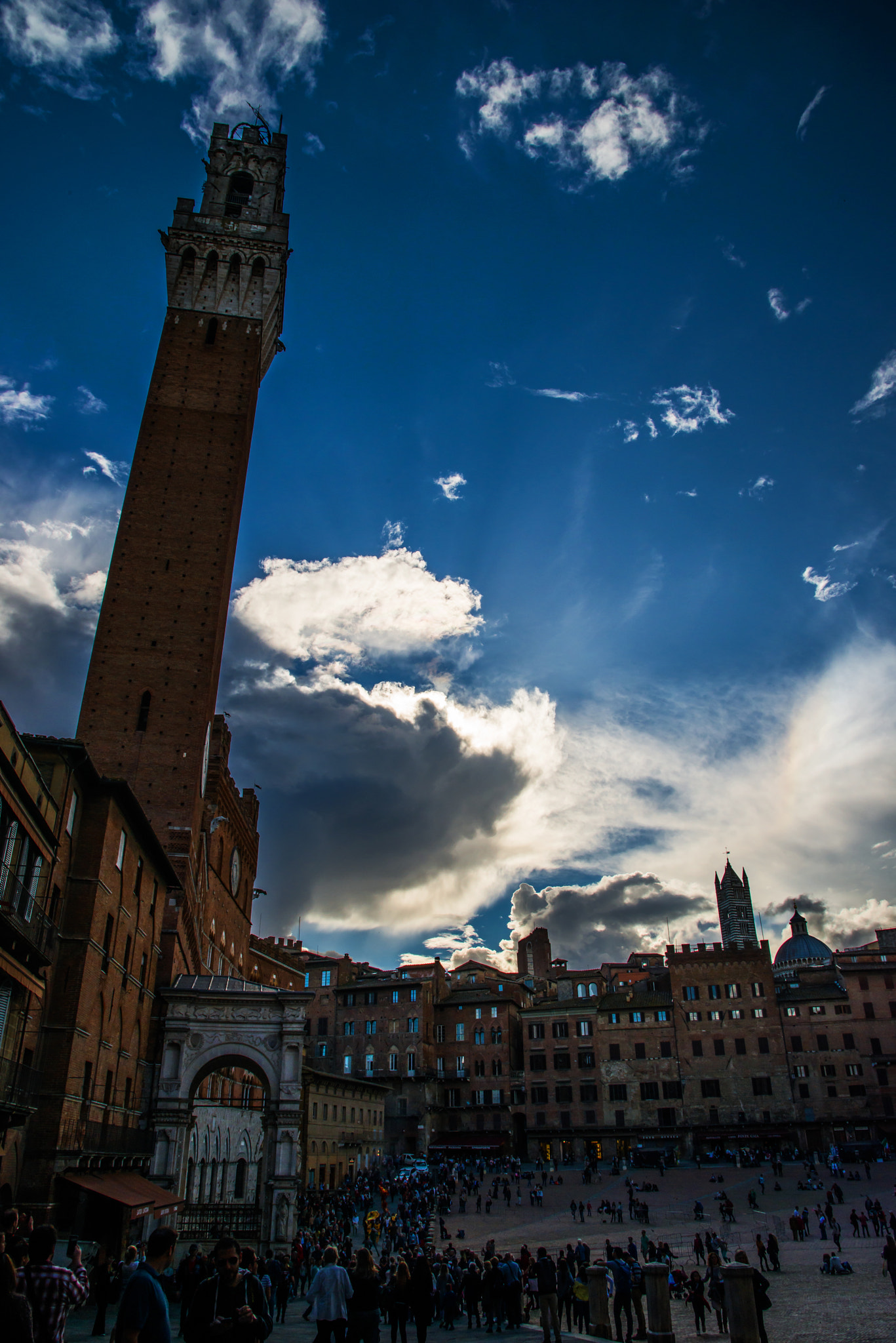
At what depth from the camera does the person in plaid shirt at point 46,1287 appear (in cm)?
571

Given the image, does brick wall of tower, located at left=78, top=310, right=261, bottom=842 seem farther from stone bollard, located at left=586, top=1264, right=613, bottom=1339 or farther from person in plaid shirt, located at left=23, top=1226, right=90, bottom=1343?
person in plaid shirt, located at left=23, top=1226, right=90, bottom=1343

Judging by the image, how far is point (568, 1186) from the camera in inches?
1731

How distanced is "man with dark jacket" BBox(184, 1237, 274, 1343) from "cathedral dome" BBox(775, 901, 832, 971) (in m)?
101

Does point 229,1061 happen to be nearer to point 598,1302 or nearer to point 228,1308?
point 598,1302

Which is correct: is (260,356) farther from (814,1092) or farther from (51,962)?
(814,1092)

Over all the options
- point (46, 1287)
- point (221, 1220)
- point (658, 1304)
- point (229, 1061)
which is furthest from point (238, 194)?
point (46, 1287)

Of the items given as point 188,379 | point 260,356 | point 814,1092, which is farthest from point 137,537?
point 814,1092

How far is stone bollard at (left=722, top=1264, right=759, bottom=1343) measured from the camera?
10562 mm

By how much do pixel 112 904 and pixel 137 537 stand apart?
2045cm

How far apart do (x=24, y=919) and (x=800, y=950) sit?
101 metres

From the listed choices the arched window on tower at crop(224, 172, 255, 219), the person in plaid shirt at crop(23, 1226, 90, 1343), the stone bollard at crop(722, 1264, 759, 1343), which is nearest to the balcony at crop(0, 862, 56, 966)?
the person in plaid shirt at crop(23, 1226, 90, 1343)

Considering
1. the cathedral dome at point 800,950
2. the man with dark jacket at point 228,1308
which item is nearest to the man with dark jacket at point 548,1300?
the man with dark jacket at point 228,1308

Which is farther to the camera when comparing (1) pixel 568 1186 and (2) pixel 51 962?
(1) pixel 568 1186

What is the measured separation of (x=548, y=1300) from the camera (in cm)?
1280
